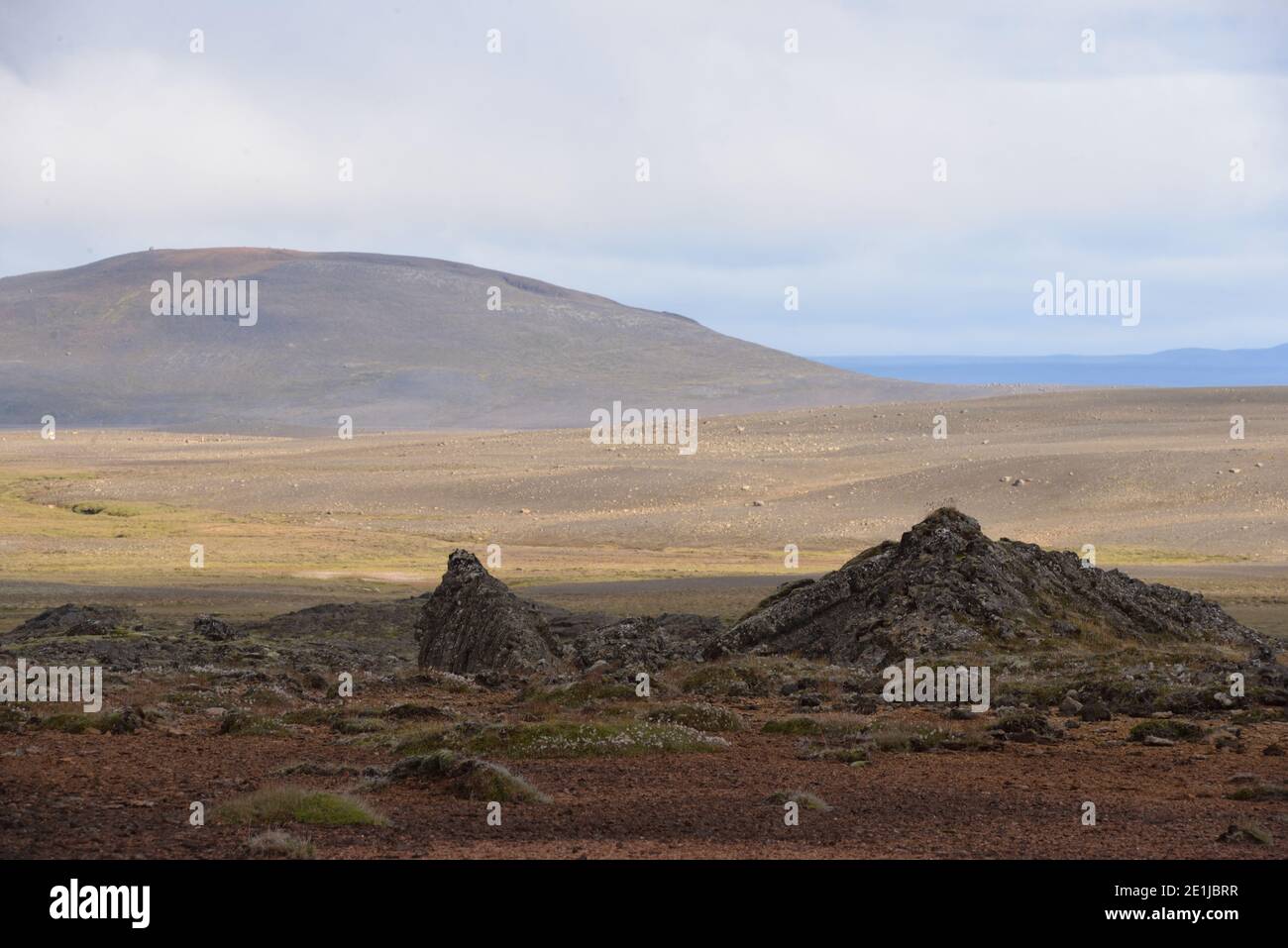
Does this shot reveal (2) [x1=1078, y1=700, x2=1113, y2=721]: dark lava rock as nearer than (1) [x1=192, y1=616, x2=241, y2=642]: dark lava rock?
Yes

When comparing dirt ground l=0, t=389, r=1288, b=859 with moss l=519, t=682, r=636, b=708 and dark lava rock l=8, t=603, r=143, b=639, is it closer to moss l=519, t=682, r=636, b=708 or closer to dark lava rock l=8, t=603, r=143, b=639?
moss l=519, t=682, r=636, b=708

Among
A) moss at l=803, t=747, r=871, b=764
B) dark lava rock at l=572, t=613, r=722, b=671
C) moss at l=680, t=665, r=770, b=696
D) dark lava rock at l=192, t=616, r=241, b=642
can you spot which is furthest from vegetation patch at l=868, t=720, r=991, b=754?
dark lava rock at l=192, t=616, r=241, b=642

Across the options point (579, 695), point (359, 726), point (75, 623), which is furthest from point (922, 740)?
point (75, 623)

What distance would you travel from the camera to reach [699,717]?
18422mm

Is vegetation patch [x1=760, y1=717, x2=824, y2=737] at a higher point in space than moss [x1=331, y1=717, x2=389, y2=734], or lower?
lower

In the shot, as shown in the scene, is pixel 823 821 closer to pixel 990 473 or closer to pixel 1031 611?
pixel 1031 611

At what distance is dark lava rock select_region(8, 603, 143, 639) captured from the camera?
98.0ft

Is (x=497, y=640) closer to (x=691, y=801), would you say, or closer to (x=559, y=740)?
(x=559, y=740)

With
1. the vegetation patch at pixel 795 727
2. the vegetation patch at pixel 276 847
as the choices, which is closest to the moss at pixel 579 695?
the vegetation patch at pixel 795 727

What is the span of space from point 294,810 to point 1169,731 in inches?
417

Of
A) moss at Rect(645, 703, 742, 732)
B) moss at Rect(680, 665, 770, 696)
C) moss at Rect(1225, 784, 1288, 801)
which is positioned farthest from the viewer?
moss at Rect(680, 665, 770, 696)

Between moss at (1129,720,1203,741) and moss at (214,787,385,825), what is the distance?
951 centimetres

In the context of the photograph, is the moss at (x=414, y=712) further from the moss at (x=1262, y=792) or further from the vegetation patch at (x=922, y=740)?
the moss at (x=1262, y=792)

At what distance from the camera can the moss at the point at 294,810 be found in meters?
11.8
